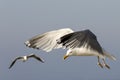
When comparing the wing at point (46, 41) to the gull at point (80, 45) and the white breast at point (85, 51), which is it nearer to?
the gull at point (80, 45)

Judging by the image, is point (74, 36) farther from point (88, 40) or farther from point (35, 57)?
point (35, 57)

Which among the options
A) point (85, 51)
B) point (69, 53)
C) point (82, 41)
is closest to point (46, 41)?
point (69, 53)

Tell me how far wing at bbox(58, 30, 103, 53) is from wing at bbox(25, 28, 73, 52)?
0.26 m

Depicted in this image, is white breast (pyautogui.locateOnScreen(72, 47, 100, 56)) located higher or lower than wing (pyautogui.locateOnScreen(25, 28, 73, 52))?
higher

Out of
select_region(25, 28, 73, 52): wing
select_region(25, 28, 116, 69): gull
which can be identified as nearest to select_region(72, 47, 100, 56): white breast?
select_region(25, 28, 116, 69): gull

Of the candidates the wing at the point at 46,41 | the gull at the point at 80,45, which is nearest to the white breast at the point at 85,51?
the gull at the point at 80,45

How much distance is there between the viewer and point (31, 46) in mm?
6531

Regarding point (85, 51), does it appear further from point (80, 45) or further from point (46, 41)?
point (46, 41)

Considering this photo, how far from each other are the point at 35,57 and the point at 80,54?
1.95 feet

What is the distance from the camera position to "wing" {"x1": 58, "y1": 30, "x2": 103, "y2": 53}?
5.68 metres

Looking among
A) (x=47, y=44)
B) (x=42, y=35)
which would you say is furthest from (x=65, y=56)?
(x=42, y=35)

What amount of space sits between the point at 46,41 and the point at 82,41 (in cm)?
107

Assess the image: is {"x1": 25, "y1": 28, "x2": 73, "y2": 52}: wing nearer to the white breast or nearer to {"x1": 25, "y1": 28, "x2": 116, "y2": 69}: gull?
{"x1": 25, "y1": 28, "x2": 116, "y2": 69}: gull

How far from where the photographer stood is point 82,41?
584cm
